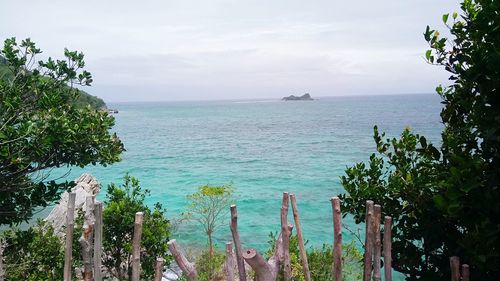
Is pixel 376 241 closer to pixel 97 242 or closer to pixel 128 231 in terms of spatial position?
pixel 97 242

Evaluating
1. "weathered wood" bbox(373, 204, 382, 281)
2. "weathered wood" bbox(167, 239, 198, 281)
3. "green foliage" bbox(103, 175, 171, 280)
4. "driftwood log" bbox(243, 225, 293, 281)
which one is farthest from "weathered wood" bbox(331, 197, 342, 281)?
"green foliage" bbox(103, 175, 171, 280)

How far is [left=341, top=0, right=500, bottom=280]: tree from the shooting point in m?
2.64

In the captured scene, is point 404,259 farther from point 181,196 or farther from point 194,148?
point 194,148

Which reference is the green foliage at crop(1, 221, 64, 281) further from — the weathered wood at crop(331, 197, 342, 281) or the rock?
the weathered wood at crop(331, 197, 342, 281)

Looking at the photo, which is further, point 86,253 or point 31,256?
point 31,256

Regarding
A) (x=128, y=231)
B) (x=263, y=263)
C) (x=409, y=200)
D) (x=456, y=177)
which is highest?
(x=456, y=177)

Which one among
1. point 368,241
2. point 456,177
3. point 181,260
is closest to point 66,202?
point 181,260

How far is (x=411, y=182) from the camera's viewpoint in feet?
11.1

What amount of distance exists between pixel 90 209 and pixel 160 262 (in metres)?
0.97

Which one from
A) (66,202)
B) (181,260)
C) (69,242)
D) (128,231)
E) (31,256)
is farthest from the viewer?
(66,202)

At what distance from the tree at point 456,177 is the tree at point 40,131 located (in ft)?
8.89

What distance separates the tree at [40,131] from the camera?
3730mm

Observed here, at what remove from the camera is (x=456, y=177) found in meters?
2.65

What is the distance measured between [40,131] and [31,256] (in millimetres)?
1886
